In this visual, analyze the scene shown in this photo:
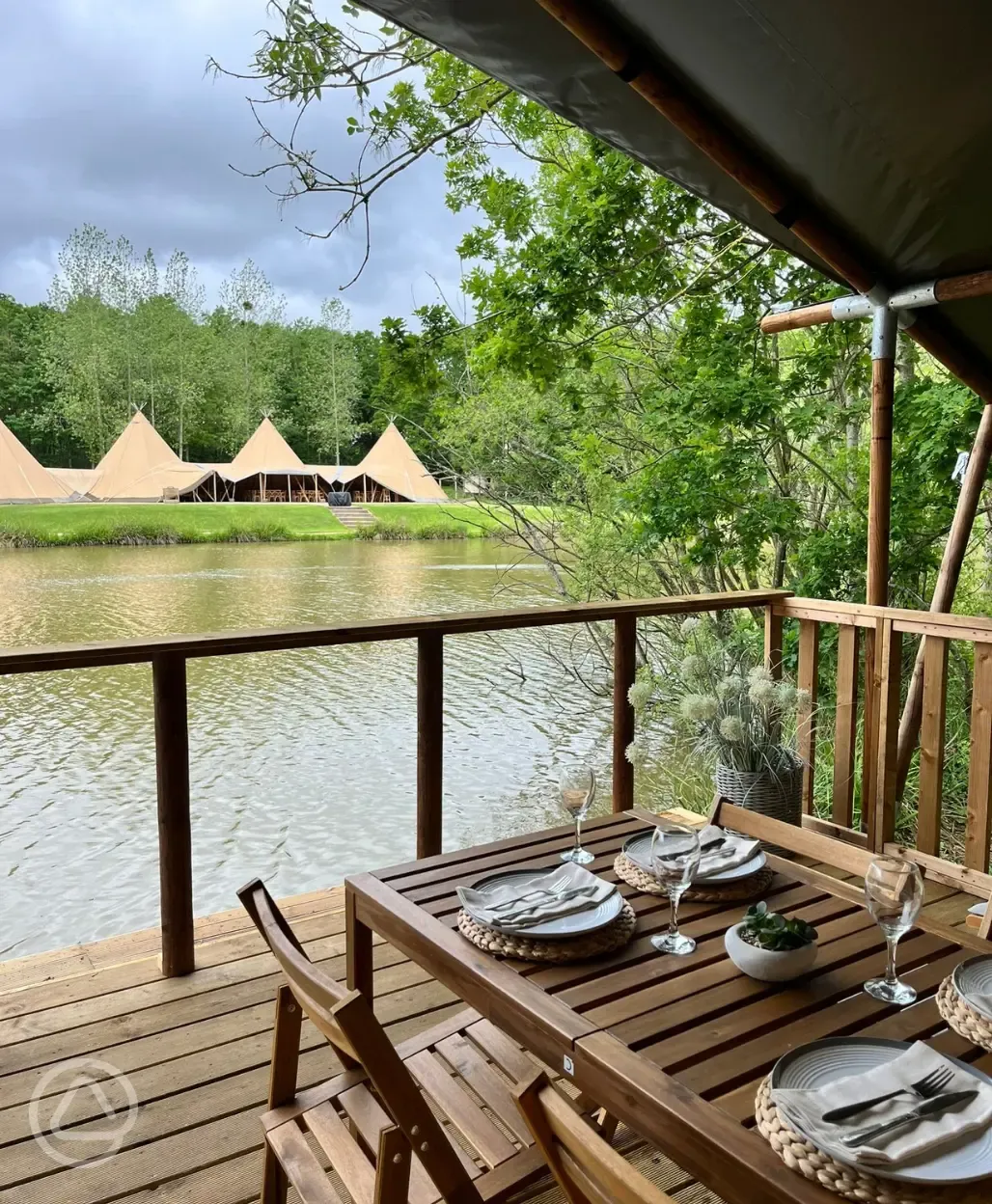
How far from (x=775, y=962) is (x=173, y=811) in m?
1.68

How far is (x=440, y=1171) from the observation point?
1111 mm

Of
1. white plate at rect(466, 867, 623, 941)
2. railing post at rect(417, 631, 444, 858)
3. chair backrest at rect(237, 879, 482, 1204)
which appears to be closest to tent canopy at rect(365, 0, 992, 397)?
railing post at rect(417, 631, 444, 858)

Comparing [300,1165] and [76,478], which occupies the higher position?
[76,478]

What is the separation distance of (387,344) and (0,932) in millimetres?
4324

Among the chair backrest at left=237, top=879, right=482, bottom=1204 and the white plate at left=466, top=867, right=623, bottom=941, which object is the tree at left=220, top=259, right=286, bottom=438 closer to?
the white plate at left=466, top=867, right=623, bottom=941

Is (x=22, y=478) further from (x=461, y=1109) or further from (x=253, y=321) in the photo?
(x=461, y=1109)

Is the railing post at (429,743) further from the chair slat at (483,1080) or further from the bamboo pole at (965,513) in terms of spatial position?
the bamboo pole at (965,513)

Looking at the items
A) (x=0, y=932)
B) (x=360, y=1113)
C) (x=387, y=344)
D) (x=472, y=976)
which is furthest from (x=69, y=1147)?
(x=387, y=344)

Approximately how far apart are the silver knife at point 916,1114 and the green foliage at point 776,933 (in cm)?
30

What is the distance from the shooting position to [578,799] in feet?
5.71

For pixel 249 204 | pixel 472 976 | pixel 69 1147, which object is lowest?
pixel 69 1147

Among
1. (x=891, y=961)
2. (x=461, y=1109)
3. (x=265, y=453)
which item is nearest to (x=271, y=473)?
(x=265, y=453)

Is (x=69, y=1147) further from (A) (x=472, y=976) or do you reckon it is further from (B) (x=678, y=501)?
(B) (x=678, y=501)

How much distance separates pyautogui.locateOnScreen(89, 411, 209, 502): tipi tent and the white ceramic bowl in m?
11.1
